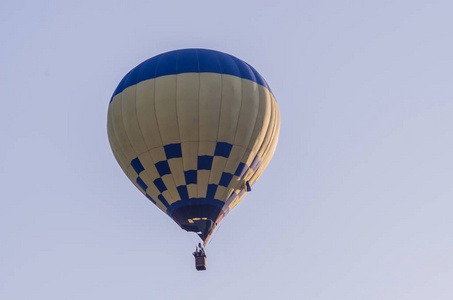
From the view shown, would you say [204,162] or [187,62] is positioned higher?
[187,62]

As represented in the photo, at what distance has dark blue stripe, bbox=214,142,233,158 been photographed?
28.2 meters

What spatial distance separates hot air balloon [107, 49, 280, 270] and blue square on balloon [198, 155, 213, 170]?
0.09ft

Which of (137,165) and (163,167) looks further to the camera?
(137,165)

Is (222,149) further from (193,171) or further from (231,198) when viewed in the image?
(231,198)

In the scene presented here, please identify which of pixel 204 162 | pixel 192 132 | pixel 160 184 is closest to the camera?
pixel 192 132

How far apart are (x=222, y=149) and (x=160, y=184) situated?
2.07 m

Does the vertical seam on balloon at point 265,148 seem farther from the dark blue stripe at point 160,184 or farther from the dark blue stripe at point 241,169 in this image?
the dark blue stripe at point 160,184

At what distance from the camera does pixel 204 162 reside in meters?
28.3

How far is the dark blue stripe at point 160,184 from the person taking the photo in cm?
2867

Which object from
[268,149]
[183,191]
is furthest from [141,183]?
[268,149]

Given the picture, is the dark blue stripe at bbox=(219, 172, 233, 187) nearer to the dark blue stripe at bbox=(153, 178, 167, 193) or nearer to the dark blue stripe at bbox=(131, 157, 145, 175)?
the dark blue stripe at bbox=(153, 178, 167, 193)

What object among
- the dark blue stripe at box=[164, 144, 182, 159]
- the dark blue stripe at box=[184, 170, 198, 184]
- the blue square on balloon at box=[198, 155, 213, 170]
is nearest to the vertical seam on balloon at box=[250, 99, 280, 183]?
the blue square on balloon at box=[198, 155, 213, 170]

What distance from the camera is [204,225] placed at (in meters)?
28.8

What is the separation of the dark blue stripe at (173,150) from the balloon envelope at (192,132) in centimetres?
3
